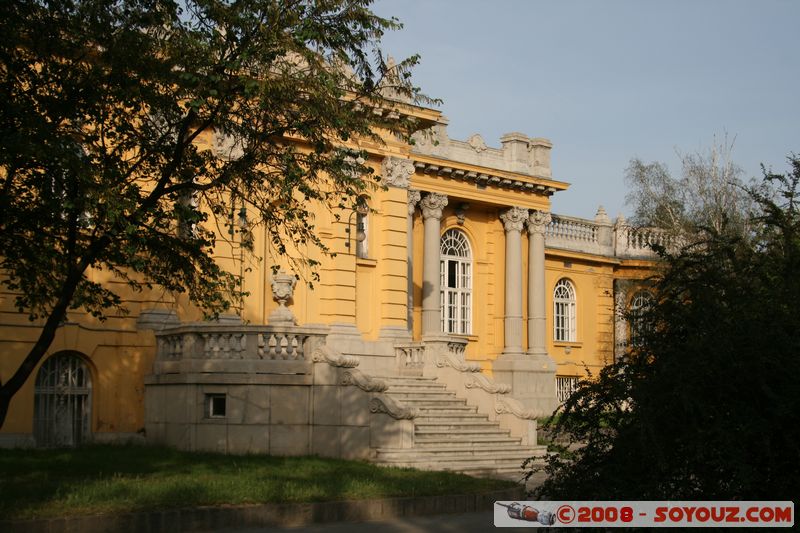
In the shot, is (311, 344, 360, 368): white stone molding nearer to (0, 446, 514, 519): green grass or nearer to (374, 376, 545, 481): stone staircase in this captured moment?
(374, 376, 545, 481): stone staircase

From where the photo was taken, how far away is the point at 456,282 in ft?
120

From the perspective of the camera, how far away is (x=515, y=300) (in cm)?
3662

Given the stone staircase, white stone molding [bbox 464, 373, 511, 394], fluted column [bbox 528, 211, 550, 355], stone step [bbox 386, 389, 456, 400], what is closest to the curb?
the stone staircase

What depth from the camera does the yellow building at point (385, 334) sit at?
2045cm

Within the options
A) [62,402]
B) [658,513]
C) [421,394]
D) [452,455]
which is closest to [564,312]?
[421,394]

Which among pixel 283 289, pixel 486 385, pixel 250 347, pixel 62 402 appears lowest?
pixel 62 402

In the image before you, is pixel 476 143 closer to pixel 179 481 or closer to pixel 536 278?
pixel 536 278

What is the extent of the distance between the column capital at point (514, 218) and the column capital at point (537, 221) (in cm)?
71

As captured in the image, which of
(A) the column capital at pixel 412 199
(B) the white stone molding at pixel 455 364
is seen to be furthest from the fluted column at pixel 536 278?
(B) the white stone molding at pixel 455 364

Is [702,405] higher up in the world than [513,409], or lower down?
higher up

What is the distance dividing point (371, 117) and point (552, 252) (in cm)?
2498

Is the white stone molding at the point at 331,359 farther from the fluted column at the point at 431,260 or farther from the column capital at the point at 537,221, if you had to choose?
the column capital at the point at 537,221

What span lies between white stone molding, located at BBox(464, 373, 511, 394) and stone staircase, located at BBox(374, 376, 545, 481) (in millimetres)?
447

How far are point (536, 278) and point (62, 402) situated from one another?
62.1ft
